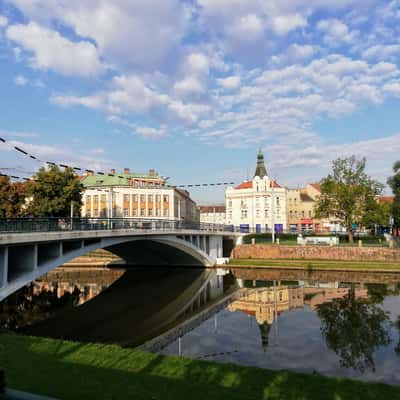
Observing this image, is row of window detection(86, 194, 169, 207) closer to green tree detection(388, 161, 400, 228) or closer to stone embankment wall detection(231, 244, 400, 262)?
stone embankment wall detection(231, 244, 400, 262)

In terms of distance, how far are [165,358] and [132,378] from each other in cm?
282

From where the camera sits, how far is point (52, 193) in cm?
5000

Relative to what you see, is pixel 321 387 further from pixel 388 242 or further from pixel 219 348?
pixel 388 242

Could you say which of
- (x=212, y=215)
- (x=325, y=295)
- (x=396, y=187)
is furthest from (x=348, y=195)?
(x=212, y=215)

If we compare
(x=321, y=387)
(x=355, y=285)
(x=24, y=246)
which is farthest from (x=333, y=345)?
(x=355, y=285)

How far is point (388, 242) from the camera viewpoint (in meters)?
53.3

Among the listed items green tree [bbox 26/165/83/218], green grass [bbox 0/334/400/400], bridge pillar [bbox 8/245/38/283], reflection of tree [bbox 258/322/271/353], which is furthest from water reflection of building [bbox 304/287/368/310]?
green tree [bbox 26/165/83/218]

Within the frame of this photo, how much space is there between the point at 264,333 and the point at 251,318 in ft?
12.7

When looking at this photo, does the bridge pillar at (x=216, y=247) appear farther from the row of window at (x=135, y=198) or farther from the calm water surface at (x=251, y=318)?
the row of window at (x=135, y=198)

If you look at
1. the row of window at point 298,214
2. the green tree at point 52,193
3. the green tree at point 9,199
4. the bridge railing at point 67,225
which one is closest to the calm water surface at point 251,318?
the bridge railing at point 67,225

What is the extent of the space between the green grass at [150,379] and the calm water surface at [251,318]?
14.0 feet

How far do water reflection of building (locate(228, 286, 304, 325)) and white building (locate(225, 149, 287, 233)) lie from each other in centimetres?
4971

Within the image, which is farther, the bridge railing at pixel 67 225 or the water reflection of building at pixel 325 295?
the water reflection of building at pixel 325 295

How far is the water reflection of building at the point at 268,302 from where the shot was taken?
2752 cm
